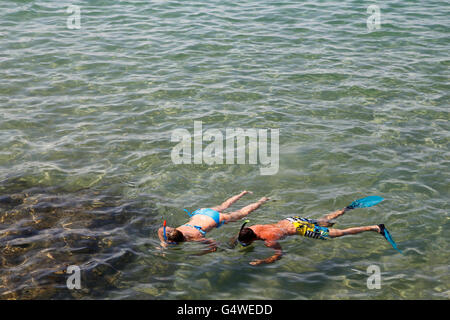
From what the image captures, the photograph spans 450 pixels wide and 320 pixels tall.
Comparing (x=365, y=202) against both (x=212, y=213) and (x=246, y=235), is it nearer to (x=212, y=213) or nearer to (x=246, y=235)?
(x=246, y=235)

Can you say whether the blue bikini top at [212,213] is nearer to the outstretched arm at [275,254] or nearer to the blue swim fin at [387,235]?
the outstretched arm at [275,254]

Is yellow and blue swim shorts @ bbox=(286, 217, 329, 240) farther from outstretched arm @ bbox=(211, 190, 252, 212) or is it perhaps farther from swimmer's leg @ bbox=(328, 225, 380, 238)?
outstretched arm @ bbox=(211, 190, 252, 212)

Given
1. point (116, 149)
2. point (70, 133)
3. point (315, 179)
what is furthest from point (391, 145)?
point (70, 133)

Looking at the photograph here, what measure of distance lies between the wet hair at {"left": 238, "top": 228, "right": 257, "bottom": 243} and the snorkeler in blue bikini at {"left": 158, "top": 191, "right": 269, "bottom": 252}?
2.17ft

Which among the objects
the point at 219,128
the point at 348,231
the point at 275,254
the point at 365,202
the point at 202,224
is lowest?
the point at 275,254

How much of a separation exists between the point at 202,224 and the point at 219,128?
4155mm

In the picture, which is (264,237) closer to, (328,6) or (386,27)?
(386,27)

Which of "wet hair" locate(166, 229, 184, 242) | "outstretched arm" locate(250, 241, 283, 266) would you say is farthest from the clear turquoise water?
"wet hair" locate(166, 229, 184, 242)

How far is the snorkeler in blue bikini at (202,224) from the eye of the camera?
27.1 ft

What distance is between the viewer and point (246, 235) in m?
7.97

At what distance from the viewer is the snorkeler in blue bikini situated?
8.27 metres

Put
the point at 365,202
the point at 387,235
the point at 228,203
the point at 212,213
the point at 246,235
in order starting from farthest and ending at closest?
the point at 228,203, the point at 365,202, the point at 212,213, the point at 387,235, the point at 246,235

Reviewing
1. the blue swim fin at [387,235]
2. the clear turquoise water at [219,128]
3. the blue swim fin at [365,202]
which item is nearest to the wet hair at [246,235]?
the clear turquoise water at [219,128]

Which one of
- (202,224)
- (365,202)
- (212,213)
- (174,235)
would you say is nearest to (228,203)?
(212,213)
